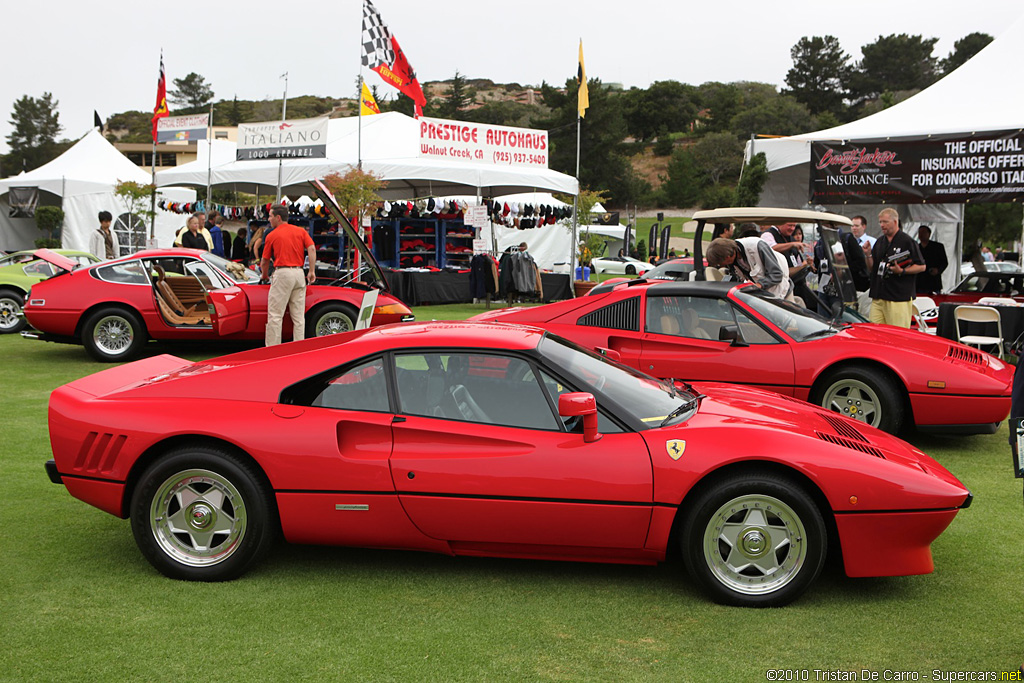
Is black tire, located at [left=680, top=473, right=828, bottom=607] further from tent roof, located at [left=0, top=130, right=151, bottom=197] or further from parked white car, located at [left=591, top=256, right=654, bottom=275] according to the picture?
parked white car, located at [left=591, top=256, right=654, bottom=275]

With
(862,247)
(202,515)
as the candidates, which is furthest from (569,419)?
(862,247)

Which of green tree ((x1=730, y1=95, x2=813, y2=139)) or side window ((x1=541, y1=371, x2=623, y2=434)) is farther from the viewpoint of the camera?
green tree ((x1=730, y1=95, x2=813, y2=139))

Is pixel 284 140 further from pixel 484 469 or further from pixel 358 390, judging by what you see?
pixel 484 469

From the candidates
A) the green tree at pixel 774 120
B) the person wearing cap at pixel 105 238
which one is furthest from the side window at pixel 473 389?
the green tree at pixel 774 120

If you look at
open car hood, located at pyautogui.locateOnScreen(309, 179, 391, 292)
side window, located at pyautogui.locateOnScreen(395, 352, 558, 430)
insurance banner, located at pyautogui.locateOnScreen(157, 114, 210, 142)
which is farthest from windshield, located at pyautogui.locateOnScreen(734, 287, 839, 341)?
insurance banner, located at pyautogui.locateOnScreen(157, 114, 210, 142)

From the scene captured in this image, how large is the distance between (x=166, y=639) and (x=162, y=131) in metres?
20.3

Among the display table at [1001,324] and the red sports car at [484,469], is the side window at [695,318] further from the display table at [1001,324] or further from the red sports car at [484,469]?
the display table at [1001,324]

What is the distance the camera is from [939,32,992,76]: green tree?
3147 inches

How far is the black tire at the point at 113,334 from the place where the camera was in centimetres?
1024

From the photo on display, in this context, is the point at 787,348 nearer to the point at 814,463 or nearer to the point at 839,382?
the point at 839,382

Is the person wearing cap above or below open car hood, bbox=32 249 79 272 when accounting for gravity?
above

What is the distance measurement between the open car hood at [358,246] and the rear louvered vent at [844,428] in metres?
6.66

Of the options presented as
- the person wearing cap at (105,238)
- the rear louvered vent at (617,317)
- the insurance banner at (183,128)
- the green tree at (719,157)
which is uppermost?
the green tree at (719,157)

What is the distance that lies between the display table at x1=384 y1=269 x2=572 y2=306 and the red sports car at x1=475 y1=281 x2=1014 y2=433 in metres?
11.8
